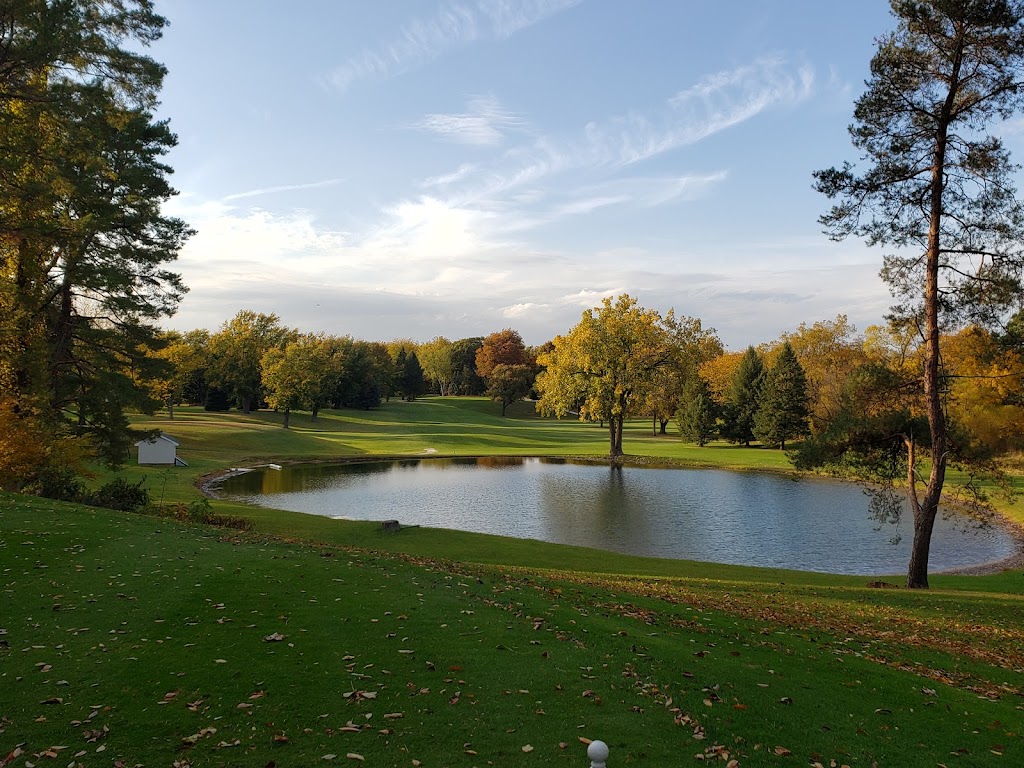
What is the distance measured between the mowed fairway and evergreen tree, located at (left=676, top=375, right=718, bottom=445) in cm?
4808

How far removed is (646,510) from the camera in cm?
3228

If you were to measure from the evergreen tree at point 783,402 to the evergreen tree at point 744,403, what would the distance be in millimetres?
2001

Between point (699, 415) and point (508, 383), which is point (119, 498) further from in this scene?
point (508, 383)

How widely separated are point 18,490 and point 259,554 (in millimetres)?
14113

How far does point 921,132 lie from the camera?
16.2 meters

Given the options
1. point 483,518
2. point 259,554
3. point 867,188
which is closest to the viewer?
point 259,554

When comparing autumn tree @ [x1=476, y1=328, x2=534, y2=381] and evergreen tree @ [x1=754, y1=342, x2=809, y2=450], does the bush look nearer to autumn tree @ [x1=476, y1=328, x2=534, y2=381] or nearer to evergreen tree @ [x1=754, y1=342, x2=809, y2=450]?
evergreen tree @ [x1=754, y1=342, x2=809, y2=450]

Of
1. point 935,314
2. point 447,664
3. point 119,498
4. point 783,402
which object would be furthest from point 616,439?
point 447,664

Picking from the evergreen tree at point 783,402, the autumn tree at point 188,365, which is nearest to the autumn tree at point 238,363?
the autumn tree at point 188,365

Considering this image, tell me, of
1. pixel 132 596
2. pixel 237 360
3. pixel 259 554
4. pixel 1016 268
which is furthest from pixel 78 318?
pixel 237 360

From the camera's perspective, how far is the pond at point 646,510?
24750 mm

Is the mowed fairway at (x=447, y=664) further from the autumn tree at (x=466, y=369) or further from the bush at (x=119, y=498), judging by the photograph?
the autumn tree at (x=466, y=369)

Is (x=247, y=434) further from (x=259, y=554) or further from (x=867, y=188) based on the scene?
(x=867, y=188)

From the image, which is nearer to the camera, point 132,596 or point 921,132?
point 132,596
